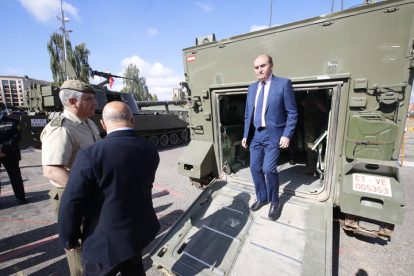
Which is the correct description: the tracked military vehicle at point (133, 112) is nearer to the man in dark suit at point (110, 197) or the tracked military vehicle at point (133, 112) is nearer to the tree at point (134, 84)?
the man in dark suit at point (110, 197)

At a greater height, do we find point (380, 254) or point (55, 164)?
point (55, 164)

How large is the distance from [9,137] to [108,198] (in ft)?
12.4

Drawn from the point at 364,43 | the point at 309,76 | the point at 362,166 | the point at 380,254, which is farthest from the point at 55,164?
the point at 380,254

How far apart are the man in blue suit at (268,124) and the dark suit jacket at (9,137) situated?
4.08 meters

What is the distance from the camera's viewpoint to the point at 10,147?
A: 3.65 metres

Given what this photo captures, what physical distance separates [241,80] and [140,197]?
2.20 m

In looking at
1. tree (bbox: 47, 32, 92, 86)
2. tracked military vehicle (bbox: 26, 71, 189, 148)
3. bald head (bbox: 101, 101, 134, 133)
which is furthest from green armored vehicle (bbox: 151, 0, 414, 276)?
tree (bbox: 47, 32, 92, 86)

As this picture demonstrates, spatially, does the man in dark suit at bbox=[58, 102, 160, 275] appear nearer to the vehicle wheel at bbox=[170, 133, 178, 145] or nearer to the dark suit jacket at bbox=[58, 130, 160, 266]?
the dark suit jacket at bbox=[58, 130, 160, 266]

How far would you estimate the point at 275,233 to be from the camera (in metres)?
2.25

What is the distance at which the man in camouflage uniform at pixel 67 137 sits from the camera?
1.58 metres

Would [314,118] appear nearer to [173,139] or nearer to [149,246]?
[149,246]

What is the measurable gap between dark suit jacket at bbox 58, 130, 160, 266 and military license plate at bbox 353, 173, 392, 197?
83.3 inches

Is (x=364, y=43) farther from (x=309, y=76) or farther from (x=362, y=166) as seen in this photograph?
(x=362, y=166)

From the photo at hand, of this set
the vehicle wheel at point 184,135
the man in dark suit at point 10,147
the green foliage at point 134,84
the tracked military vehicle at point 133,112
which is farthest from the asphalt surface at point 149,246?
the green foliage at point 134,84
